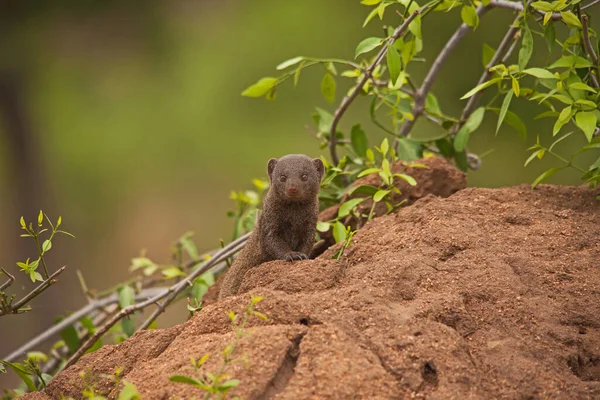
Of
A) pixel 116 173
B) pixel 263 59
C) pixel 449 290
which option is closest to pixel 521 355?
pixel 449 290

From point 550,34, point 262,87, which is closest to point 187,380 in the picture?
point 262,87

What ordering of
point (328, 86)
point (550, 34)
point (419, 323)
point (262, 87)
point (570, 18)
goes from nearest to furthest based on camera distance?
point (419, 323) < point (570, 18) < point (550, 34) < point (262, 87) < point (328, 86)

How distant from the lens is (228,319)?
238 cm

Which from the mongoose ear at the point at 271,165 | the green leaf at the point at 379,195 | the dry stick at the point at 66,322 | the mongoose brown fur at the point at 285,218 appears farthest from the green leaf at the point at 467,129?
the dry stick at the point at 66,322

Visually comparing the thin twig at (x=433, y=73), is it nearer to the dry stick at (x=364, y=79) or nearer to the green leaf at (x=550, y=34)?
the dry stick at (x=364, y=79)

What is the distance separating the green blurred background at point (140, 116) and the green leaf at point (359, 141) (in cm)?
252

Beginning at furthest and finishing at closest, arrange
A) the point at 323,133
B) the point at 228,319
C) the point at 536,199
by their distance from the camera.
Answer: the point at 323,133
the point at 536,199
the point at 228,319

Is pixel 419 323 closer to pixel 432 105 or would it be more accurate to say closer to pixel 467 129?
pixel 467 129

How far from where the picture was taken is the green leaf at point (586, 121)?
288 cm

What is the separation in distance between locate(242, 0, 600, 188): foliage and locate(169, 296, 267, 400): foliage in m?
1.40

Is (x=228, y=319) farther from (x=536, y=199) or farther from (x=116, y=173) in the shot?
(x=116, y=173)

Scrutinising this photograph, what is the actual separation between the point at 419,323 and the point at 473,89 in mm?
1274

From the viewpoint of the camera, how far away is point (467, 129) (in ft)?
12.5

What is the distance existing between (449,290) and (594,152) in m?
4.35
